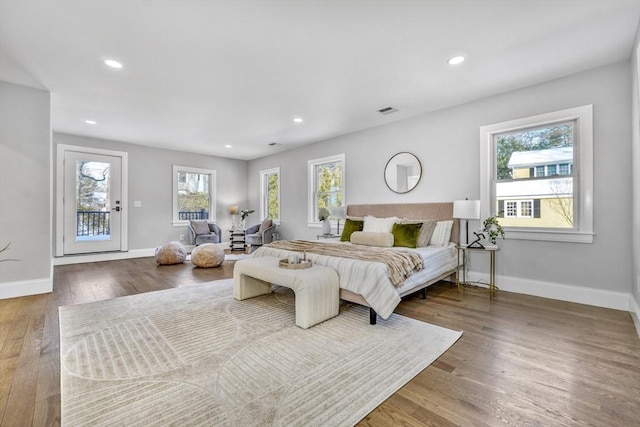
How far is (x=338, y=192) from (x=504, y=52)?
3644 mm

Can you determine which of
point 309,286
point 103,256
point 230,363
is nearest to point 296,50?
point 309,286

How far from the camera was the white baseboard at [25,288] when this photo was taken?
3445mm

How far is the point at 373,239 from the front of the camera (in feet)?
12.8

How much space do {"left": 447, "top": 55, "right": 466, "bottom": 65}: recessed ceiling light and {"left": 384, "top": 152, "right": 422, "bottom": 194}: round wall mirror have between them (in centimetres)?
180

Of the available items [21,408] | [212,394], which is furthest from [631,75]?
[21,408]

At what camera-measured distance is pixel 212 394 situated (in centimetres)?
159

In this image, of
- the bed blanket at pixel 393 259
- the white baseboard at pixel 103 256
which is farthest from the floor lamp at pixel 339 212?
the white baseboard at pixel 103 256

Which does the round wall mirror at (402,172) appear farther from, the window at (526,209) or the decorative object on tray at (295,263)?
the decorative object on tray at (295,263)

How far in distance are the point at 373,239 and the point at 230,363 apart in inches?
97.3

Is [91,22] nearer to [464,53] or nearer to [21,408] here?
[21,408]

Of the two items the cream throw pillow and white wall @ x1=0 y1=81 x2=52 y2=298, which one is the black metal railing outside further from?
the cream throw pillow

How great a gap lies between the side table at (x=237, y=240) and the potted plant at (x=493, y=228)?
5.61 m

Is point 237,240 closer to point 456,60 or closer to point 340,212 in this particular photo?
point 340,212

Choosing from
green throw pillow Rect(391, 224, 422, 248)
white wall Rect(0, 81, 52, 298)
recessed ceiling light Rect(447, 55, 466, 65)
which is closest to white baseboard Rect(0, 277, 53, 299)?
white wall Rect(0, 81, 52, 298)
